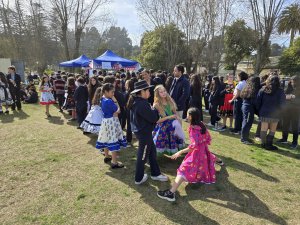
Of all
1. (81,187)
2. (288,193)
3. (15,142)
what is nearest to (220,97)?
(288,193)

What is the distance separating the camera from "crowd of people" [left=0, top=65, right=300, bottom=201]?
415 cm

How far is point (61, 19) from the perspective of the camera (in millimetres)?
25078

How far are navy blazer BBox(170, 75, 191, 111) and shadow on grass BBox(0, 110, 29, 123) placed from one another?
7.05m

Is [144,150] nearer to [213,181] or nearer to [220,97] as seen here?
[213,181]

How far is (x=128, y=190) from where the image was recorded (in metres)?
4.45

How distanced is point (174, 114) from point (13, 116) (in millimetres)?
8347

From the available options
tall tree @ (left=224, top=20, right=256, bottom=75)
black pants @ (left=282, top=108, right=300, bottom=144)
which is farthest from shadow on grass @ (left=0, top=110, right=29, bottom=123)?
tall tree @ (left=224, top=20, right=256, bottom=75)

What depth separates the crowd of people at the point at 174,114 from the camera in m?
4.15

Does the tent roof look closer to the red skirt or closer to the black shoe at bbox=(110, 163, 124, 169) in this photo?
the red skirt

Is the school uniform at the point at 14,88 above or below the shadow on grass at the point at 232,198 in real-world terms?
above

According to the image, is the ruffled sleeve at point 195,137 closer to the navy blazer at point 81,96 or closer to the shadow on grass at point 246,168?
the shadow on grass at point 246,168

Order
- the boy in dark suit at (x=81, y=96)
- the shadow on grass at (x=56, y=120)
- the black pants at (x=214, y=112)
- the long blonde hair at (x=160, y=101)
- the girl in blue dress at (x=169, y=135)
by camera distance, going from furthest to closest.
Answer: the shadow on grass at (x=56, y=120) < the black pants at (x=214, y=112) < the boy in dark suit at (x=81, y=96) < the girl in blue dress at (x=169, y=135) < the long blonde hair at (x=160, y=101)

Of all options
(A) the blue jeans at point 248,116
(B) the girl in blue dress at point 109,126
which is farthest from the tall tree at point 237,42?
(B) the girl in blue dress at point 109,126

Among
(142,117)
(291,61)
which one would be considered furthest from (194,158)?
(291,61)
